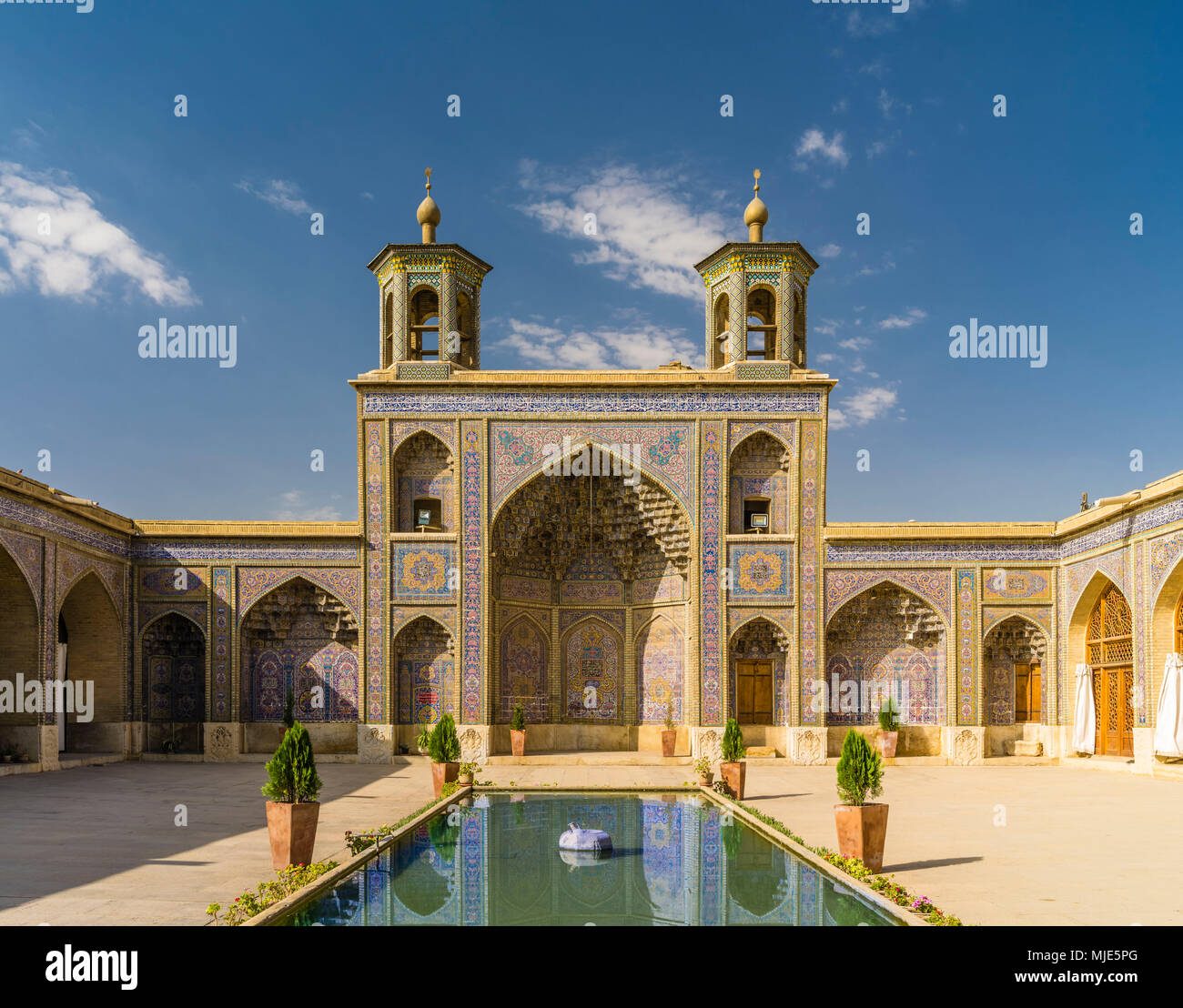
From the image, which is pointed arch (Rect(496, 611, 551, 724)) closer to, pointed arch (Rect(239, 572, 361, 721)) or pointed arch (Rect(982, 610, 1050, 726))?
pointed arch (Rect(239, 572, 361, 721))

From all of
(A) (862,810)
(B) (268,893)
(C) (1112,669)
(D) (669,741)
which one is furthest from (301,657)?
(C) (1112,669)

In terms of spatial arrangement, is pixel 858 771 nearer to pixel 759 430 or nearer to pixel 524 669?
pixel 759 430

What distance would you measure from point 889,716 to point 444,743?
8749mm

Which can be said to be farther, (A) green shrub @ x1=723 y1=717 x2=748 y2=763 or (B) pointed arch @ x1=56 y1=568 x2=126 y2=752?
(B) pointed arch @ x1=56 y1=568 x2=126 y2=752

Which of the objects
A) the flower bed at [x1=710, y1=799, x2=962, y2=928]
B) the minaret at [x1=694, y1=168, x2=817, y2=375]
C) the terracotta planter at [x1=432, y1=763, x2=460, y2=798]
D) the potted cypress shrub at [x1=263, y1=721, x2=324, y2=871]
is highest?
the minaret at [x1=694, y1=168, x2=817, y2=375]

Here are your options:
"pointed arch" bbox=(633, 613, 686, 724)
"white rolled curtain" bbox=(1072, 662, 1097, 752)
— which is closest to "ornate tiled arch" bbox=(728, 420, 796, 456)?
"pointed arch" bbox=(633, 613, 686, 724)

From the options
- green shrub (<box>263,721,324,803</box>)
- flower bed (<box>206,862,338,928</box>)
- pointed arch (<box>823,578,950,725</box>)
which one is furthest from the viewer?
pointed arch (<box>823,578,950,725</box>)

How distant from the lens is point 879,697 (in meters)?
18.8

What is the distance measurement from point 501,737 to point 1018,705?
9.74 metres

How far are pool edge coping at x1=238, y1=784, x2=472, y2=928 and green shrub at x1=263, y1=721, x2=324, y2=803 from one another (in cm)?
67

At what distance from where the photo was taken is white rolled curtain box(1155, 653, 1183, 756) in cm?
1462

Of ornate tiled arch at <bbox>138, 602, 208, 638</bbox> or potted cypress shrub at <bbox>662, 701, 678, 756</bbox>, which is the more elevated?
ornate tiled arch at <bbox>138, 602, 208, 638</bbox>

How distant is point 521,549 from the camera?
19.4m
